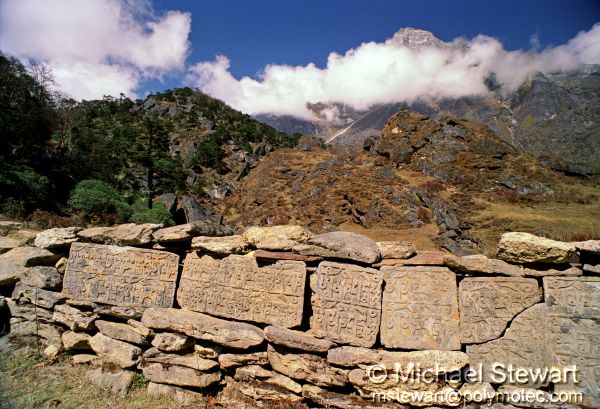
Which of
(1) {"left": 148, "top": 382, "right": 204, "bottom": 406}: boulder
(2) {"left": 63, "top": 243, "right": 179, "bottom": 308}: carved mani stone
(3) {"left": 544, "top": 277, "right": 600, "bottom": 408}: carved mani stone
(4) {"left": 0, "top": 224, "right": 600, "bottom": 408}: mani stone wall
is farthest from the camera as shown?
(2) {"left": 63, "top": 243, "right": 179, "bottom": 308}: carved mani stone

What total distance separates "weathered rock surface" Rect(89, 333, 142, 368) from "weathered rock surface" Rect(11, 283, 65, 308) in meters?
0.93

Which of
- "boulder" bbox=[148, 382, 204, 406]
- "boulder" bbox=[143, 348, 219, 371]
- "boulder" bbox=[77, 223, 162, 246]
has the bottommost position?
"boulder" bbox=[148, 382, 204, 406]

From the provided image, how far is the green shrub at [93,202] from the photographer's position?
15.5m

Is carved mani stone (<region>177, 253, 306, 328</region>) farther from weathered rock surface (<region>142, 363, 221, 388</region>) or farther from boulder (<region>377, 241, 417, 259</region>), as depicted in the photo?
boulder (<region>377, 241, 417, 259</region>)

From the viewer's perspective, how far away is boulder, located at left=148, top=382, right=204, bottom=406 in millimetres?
4422

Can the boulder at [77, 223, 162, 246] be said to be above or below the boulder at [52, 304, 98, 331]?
above

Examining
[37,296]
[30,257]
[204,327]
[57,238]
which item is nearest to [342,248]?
[204,327]

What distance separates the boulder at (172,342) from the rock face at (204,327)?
0.08 m

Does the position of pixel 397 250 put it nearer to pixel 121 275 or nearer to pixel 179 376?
pixel 179 376

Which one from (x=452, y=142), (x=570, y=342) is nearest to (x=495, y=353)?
(x=570, y=342)

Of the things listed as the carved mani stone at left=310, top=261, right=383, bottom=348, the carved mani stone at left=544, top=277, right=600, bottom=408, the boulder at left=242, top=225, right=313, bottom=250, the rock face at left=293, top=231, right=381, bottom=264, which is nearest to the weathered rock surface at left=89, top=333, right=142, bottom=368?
the boulder at left=242, top=225, right=313, bottom=250

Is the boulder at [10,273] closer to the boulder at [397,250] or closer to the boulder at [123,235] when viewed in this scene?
the boulder at [123,235]

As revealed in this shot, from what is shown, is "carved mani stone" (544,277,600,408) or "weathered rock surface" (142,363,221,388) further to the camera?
"weathered rock surface" (142,363,221,388)

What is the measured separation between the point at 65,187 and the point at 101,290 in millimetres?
16708
